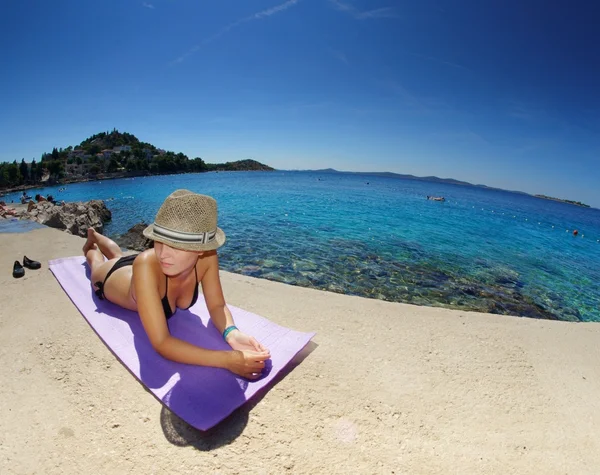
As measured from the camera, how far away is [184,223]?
7.22 feet

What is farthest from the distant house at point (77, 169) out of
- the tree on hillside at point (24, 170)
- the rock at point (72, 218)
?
the rock at point (72, 218)

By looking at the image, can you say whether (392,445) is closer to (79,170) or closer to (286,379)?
(286,379)

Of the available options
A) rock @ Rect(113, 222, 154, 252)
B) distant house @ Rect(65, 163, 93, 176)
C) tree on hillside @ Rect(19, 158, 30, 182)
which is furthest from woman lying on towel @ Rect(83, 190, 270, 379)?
distant house @ Rect(65, 163, 93, 176)

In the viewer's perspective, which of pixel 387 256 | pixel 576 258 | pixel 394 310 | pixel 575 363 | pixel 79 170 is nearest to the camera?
pixel 575 363

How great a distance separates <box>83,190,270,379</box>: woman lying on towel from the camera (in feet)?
7.27

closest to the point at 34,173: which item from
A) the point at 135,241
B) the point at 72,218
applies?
the point at 72,218

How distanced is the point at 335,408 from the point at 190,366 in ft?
5.28

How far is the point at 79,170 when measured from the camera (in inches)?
3642

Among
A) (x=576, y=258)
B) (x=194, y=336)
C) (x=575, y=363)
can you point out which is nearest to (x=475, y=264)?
(x=575, y=363)

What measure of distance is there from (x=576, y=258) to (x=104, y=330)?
25.4 metres

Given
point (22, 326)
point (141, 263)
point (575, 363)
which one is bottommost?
point (22, 326)

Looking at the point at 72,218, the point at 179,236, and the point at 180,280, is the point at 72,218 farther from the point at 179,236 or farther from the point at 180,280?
the point at 179,236

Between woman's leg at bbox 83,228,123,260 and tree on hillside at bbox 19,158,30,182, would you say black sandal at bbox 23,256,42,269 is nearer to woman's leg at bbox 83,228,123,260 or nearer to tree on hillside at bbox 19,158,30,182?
woman's leg at bbox 83,228,123,260

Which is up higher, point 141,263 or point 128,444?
point 141,263
